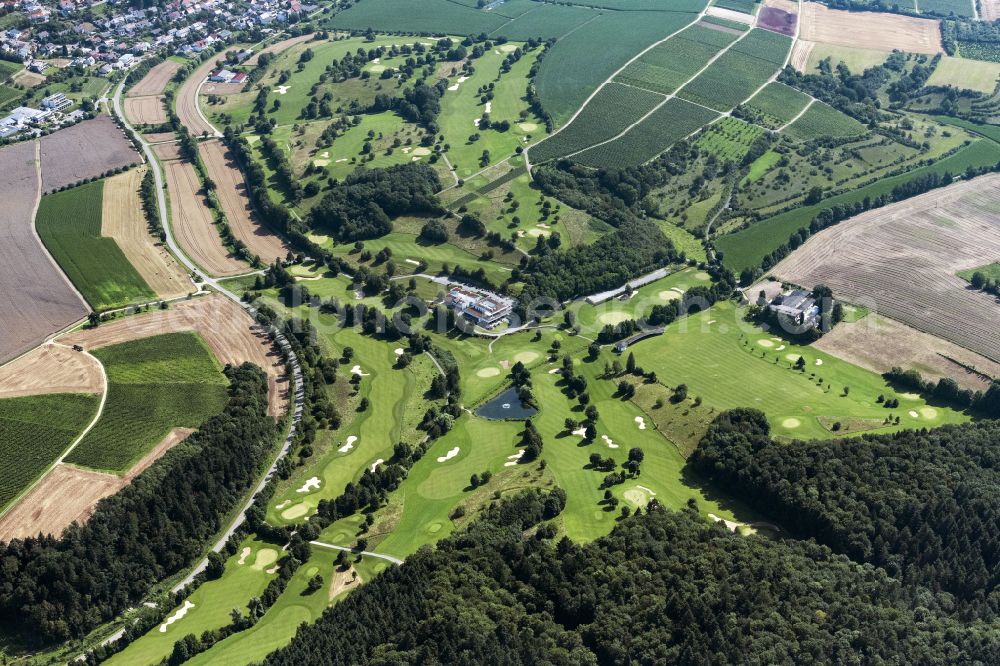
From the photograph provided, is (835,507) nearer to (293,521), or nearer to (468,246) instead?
(293,521)

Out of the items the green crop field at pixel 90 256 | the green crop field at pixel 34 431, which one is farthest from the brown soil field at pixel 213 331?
the green crop field at pixel 34 431

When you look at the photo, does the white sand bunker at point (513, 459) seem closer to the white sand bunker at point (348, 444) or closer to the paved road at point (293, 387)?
the white sand bunker at point (348, 444)

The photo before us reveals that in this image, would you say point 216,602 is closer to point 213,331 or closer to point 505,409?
point 505,409

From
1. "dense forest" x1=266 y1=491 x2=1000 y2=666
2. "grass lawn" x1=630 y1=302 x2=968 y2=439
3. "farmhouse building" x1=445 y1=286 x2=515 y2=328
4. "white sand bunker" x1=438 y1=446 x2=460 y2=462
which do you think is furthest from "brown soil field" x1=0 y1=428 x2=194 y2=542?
"grass lawn" x1=630 y1=302 x2=968 y2=439

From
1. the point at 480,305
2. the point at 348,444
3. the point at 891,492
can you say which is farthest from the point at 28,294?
the point at 891,492

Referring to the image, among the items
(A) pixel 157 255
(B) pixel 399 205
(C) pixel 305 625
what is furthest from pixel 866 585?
(A) pixel 157 255

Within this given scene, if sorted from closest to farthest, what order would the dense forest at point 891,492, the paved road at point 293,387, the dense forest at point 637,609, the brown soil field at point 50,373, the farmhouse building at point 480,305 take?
the dense forest at point 637,609, the dense forest at point 891,492, the paved road at point 293,387, the brown soil field at point 50,373, the farmhouse building at point 480,305
